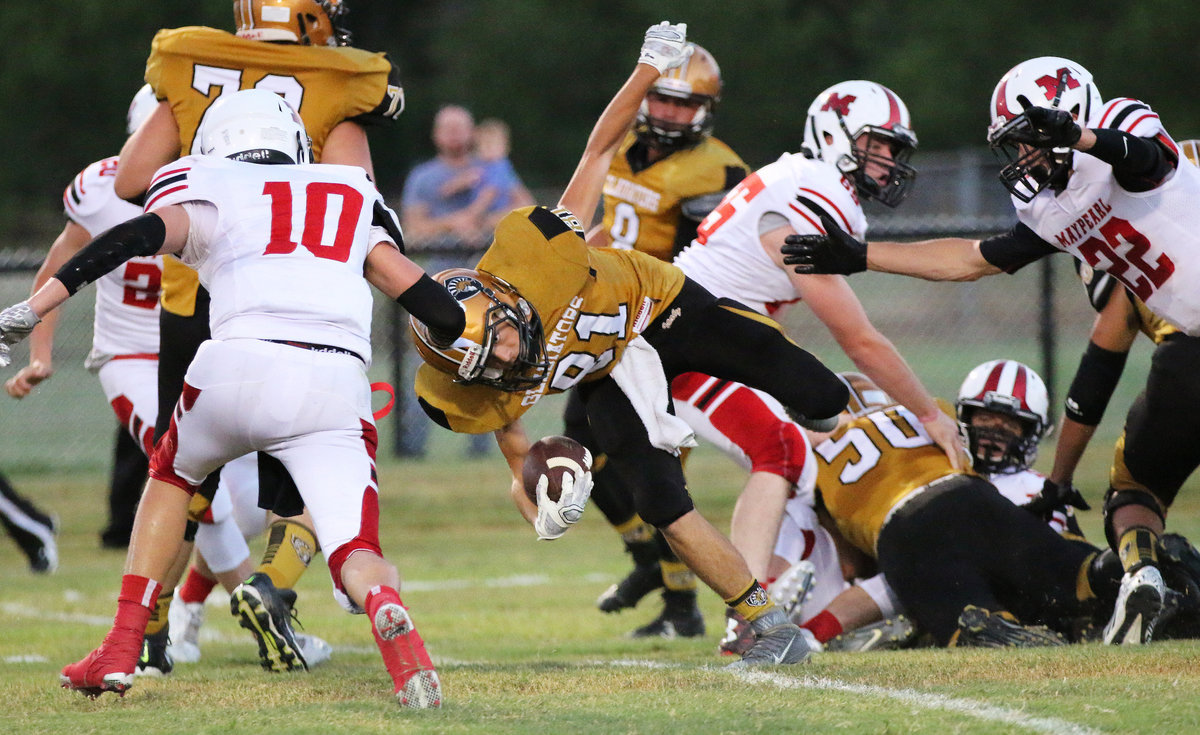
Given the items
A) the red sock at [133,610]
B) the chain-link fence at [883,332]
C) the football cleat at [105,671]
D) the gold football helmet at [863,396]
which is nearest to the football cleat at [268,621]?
the red sock at [133,610]

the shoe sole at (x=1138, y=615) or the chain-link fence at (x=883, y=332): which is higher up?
the shoe sole at (x=1138, y=615)

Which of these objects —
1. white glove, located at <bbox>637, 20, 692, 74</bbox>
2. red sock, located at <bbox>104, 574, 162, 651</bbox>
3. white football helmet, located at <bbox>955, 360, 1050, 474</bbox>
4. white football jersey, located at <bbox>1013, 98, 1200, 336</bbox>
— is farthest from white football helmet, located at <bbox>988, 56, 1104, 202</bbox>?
red sock, located at <bbox>104, 574, 162, 651</bbox>

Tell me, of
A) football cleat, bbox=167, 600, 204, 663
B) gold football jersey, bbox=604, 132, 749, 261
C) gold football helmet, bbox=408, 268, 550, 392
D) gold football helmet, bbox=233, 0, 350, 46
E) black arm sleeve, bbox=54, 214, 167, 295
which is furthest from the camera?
gold football jersey, bbox=604, 132, 749, 261

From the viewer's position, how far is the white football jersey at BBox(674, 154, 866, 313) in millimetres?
5773

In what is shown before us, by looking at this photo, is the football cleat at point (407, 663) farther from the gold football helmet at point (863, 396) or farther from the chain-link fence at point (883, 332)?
the chain-link fence at point (883, 332)

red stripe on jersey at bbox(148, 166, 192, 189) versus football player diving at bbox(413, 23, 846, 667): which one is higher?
red stripe on jersey at bbox(148, 166, 192, 189)

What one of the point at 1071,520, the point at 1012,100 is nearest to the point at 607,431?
the point at 1012,100

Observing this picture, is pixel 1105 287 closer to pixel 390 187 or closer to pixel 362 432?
pixel 362 432

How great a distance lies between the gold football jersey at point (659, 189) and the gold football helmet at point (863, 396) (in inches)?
38.3

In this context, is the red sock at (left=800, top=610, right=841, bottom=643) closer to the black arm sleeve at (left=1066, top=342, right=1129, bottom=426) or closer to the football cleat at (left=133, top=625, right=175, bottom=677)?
the black arm sleeve at (left=1066, top=342, right=1129, bottom=426)

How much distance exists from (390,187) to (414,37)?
4965mm

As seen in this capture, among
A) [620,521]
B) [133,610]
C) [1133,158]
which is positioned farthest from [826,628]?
[133,610]

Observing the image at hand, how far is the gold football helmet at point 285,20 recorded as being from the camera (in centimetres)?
549

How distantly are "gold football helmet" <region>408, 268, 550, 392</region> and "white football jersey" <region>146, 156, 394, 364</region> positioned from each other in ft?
0.79
